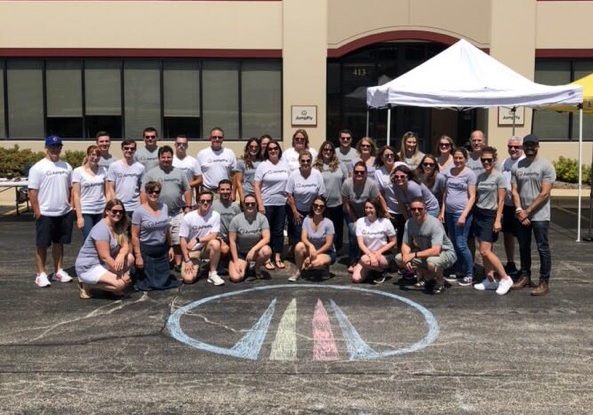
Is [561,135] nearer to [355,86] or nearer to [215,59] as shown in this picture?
[355,86]

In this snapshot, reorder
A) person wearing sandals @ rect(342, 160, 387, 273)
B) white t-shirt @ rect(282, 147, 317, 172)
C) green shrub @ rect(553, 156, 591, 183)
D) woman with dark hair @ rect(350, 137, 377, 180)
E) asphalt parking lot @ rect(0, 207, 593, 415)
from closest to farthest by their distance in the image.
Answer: asphalt parking lot @ rect(0, 207, 593, 415)
person wearing sandals @ rect(342, 160, 387, 273)
woman with dark hair @ rect(350, 137, 377, 180)
white t-shirt @ rect(282, 147, 317, 172)
green shrub @ rect(553, 156, 591, 183)

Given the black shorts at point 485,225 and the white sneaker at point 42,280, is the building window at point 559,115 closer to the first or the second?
the black shorts at point 485,225

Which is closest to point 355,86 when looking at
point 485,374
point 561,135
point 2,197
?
point 561,135

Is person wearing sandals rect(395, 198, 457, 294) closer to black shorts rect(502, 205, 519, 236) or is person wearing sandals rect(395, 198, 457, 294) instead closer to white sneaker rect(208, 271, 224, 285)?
black shorts rect(502, 205, 519, 236)

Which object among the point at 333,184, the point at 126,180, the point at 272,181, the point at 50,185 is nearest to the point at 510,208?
the point at 333,184

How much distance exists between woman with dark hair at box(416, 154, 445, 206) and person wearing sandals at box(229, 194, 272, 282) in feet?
6.72

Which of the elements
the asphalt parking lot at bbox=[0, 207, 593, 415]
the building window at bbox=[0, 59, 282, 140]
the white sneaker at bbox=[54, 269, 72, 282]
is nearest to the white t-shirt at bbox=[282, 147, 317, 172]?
the asphalt parking lot at bbox=[0, 207, 593, 415]

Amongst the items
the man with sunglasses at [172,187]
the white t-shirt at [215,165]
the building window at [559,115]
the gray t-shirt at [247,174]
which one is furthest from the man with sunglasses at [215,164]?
the building window at [559,115]

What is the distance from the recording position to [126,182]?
27.1ft

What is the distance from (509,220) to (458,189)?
858 millimetres

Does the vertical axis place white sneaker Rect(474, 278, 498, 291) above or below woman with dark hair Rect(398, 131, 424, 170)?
below

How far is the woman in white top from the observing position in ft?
26.3

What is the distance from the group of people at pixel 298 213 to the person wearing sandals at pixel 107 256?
0.01m

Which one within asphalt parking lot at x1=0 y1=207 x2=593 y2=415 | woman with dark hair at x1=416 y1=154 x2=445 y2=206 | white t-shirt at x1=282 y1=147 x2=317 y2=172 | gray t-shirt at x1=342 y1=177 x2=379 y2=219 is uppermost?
white t-shirt at x1=282 y1=147 x2=317 y2=172
